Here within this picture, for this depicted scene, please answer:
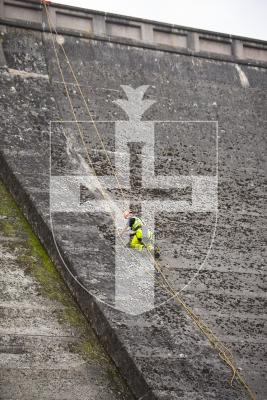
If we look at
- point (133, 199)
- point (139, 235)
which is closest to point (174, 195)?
point (133, 199)

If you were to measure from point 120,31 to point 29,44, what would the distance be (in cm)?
223

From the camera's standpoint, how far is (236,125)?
1230 centimetres

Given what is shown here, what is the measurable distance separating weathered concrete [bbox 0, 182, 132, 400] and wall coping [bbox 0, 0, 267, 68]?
225 inches

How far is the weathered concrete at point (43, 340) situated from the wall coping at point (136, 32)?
18.8 ft

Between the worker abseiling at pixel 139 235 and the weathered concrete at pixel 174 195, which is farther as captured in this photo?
the worker abseiling at pixel 139 235

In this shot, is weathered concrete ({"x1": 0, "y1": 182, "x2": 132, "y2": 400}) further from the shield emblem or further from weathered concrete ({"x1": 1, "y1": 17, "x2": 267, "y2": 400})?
the shield emblem

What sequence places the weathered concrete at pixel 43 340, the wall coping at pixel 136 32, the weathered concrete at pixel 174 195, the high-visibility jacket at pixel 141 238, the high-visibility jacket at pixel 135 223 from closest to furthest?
the weathered concrete at pixel 43 340 < the weathered concrete at pixel 174 195 < the high-visibility jacket at pixel 141 238 < the high-visibility jacket at pixel 135 223 < the wall coping at pixel 136 32

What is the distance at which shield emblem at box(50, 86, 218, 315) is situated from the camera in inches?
306

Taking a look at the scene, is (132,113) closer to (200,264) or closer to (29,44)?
(29,44)

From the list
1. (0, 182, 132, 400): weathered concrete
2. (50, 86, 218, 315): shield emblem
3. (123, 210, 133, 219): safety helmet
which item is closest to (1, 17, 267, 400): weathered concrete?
(50, 86, 218, 315): shield emblem

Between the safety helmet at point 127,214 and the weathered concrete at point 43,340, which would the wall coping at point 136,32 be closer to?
the safety helmet at point 127,214

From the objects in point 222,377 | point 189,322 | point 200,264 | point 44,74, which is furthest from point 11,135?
point 222,377

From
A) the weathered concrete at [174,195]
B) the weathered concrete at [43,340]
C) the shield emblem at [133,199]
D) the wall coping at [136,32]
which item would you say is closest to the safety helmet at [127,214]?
the shield emblem at [133,199]

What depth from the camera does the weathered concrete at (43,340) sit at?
6.25 m
